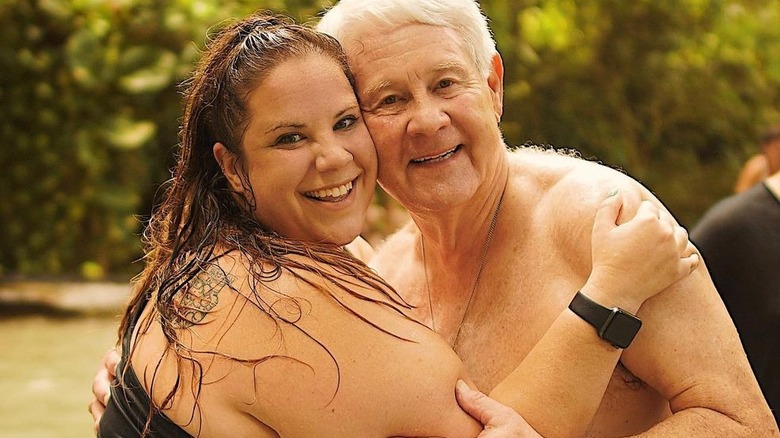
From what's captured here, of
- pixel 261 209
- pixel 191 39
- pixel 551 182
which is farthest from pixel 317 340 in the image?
pixel 191 39

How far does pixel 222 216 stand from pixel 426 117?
54cm

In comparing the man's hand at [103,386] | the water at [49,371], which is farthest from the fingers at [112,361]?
the water at [49,371]

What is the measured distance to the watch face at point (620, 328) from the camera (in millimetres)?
2227

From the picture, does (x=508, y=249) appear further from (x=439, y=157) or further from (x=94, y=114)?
(x=94, y=114)

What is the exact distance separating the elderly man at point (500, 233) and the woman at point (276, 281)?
0.37 ft

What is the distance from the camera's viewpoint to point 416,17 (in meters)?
2.59

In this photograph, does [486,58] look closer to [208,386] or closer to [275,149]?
[275,149]

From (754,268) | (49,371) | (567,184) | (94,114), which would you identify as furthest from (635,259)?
(94,114)

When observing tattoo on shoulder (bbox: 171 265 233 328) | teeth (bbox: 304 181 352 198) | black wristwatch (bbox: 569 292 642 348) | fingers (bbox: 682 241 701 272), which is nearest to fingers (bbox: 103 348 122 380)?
tattoo on shoulder (bbox: 171 265 233 328)

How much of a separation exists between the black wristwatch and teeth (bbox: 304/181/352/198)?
582mm

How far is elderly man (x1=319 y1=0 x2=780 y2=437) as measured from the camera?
232cm

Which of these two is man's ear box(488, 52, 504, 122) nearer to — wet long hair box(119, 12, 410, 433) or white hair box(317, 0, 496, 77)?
white hair box(317, 0, 496, 77)

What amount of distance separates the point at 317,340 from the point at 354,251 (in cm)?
126

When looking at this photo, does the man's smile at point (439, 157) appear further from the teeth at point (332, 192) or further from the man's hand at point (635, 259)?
the man's hand at point (635, 259)
